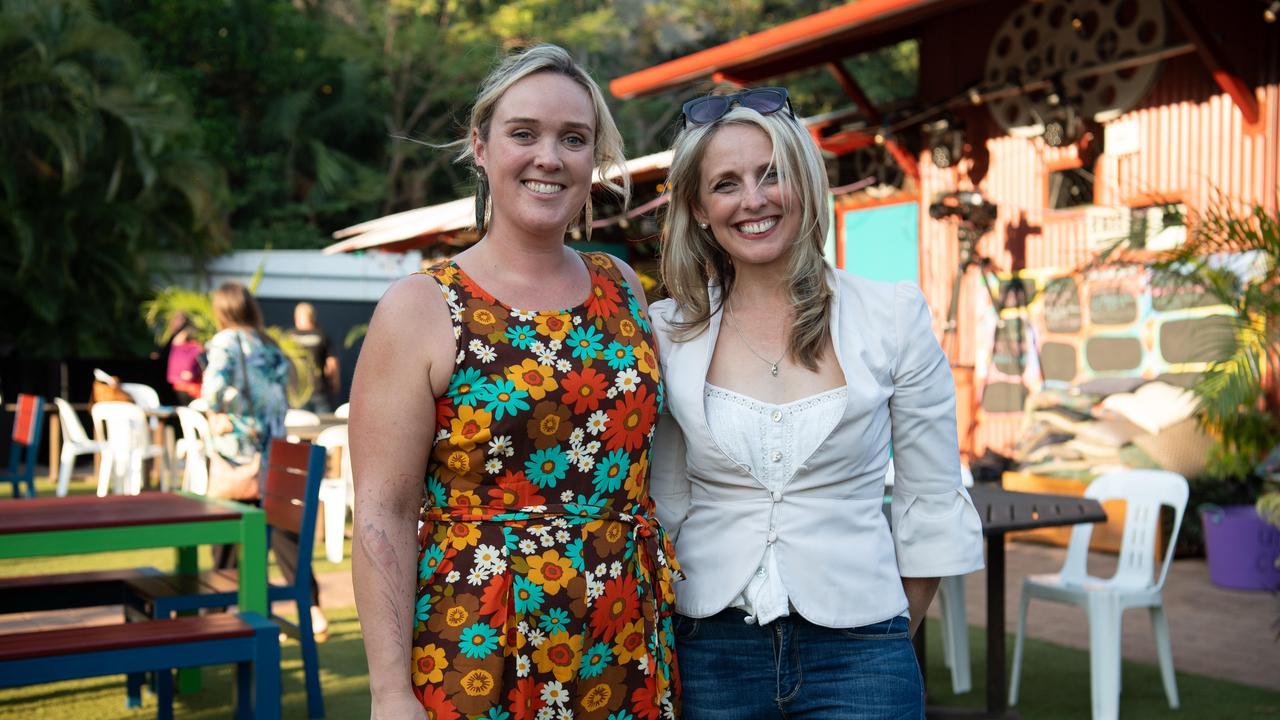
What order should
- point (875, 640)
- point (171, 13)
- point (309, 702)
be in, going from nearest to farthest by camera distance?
point (875, 640)
point (309, 702)
point (171, 13)

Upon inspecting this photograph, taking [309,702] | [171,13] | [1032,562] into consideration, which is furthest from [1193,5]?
[171,13]

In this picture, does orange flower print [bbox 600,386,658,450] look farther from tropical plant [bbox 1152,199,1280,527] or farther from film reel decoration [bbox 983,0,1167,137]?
film reel decoration [bbox 983,0,1167,137]

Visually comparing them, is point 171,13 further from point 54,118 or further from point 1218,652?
point 1218,652

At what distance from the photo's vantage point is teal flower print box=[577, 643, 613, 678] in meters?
2.03

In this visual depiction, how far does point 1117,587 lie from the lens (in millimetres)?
5051

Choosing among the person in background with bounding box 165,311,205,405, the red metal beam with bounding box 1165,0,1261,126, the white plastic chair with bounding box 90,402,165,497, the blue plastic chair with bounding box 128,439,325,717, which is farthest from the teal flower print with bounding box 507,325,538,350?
the white plastic chair with bounding box 90,402,165,497

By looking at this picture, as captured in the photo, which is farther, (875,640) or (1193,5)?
(1193,5)

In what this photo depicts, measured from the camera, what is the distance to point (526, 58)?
213cm

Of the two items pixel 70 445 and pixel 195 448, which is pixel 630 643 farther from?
pixel 70 445

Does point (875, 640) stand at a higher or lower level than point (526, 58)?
lower

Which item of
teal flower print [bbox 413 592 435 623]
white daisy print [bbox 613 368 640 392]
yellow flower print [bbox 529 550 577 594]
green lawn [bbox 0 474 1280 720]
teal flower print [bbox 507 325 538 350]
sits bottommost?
green lawn [bbox 0 474 1280 720]

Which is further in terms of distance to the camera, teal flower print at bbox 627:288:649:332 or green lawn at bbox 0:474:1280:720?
green lawn at bbox 0:474:1280:720

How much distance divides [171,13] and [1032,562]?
22.4 meters

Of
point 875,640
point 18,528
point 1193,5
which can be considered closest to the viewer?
point 875,640
